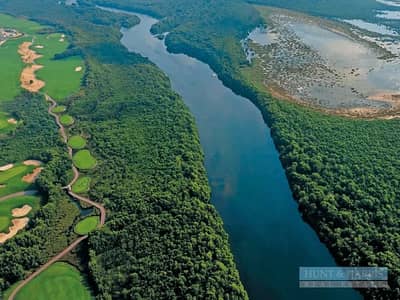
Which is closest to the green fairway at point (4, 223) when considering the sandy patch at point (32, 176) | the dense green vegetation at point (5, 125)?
the sandy patch at point (32, 176)

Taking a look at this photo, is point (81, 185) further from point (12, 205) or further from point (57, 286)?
point (57, 286)

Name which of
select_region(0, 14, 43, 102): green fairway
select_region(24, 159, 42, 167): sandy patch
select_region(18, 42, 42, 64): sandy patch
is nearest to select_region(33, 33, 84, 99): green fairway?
select_region(18, 42, 42, 64): sandy patch

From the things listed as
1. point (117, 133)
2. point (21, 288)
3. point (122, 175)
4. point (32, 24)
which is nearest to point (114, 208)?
point (122, 175)

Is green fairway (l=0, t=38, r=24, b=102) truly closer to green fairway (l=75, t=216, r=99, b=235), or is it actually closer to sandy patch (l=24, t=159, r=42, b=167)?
sandy patch (l=24, t=159, r=42, b=167)

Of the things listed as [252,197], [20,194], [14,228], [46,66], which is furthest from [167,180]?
[46,66]

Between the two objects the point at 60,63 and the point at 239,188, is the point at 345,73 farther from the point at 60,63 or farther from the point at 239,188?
the point at 60,63
